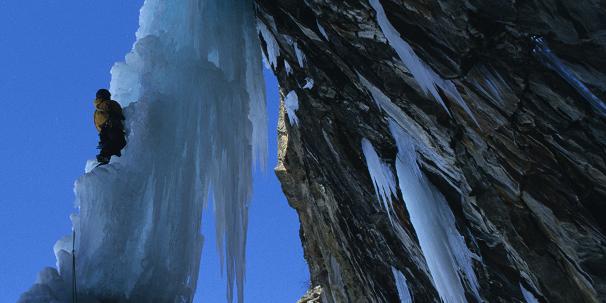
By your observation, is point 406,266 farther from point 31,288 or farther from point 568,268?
point 31,288

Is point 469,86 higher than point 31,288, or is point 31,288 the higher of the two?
point 469,86

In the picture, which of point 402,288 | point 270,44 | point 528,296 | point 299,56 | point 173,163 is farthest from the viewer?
point 270,44

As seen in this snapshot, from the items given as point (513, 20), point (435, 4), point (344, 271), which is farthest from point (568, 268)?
point (344, 271)

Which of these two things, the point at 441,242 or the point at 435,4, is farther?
the point at 441,242

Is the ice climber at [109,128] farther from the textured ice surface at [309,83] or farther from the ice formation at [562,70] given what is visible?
the ice formation at [562,70]

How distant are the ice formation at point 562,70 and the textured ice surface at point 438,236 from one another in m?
2.37

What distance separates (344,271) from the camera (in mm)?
11422

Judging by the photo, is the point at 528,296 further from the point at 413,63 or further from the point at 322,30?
the point at 322,30

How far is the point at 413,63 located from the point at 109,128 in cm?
412

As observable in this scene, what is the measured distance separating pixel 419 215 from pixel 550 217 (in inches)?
70.3

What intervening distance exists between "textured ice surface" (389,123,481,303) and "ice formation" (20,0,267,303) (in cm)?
282

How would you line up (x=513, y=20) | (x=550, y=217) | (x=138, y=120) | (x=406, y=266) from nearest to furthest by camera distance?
(x=513, y=20) < (x=550, y=217) < (x=138, y=120) < (x=406, y=266)

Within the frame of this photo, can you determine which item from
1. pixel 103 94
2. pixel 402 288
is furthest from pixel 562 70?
pixel 103 94

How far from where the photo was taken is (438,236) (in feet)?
24.9
